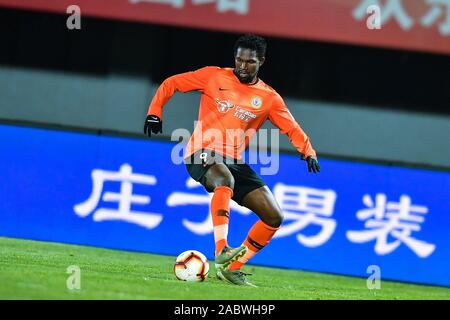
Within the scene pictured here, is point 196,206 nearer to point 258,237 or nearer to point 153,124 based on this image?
point 258,237

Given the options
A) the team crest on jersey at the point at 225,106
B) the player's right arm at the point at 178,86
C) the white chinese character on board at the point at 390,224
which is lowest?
the white chinese character on board at the point at 390,224

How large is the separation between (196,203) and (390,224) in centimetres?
209

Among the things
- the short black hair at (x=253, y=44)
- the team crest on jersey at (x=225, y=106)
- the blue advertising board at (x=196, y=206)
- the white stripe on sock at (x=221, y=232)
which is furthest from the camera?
the blue advertising board at (x=196, y=206)

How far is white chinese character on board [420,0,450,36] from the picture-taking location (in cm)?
1142

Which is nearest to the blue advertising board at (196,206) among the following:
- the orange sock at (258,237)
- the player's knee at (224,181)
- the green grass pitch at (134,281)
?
the green grass pitch at (134,281)

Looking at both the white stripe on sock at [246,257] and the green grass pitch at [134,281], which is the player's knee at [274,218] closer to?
the white stripe on sock at [246,257]

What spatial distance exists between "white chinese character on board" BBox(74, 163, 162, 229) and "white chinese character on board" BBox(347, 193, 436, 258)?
7.18ft

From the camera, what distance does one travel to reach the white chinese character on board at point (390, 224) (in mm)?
11203

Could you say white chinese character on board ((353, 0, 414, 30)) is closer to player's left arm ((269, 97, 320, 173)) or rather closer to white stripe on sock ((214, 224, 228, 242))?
player's left arm ((269, 97, 320, 173))

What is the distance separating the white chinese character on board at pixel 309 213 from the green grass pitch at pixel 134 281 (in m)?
0.53

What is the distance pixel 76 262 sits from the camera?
9.02 metres

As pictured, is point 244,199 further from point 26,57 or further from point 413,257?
point 26,57

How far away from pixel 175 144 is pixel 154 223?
2.89 ft
